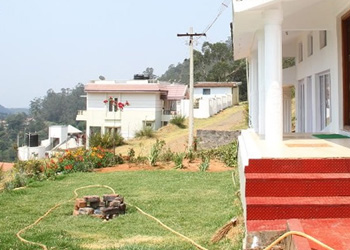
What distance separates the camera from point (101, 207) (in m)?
8.56

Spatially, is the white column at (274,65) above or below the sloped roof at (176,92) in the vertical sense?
below

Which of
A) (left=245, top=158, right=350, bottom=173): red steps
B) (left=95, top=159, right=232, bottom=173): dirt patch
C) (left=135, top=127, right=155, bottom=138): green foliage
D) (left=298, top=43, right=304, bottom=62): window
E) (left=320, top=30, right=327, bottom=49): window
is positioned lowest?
(left=95, top=159, right=232, bottom=173): dirt patch

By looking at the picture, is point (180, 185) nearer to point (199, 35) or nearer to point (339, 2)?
point (339, 2)

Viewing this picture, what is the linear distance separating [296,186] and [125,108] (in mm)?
36156

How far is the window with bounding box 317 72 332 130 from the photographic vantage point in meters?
12.0

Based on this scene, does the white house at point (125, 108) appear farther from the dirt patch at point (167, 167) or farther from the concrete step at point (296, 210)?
the concrete step at point (296, 210)

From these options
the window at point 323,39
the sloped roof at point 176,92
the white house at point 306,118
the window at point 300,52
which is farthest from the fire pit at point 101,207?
the sloped roof at point 176,92

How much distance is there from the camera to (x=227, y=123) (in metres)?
35.1

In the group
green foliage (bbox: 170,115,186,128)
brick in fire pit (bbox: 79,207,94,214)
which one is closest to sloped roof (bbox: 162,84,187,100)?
green foliage (bbox: 170,115,186,128)

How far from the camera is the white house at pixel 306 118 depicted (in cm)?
562

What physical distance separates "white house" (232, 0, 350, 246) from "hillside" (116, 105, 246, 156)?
1324 cm

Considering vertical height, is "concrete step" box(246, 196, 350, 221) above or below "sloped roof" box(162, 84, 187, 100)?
below

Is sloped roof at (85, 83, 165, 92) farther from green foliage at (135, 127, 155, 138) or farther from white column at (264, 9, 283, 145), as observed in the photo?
white column at (264, 9, 283, 145)

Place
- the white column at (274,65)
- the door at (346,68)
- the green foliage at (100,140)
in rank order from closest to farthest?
the white column at (274,65), the door at (346,68), the green foliage at (100,140)
